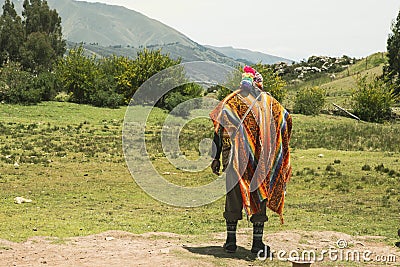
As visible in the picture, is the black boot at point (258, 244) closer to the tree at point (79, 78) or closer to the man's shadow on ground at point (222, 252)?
the man's shadow on ground at point (222, 252)

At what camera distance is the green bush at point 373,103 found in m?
36.3

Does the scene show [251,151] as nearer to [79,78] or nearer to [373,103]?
[79,78]

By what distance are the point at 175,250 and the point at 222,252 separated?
1.91 feet

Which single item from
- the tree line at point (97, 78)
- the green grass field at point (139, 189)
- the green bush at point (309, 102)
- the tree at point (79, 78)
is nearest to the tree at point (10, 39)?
the tree line at point (97, 78)

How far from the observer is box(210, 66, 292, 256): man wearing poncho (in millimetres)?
6879

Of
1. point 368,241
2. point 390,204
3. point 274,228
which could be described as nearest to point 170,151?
point 390,204

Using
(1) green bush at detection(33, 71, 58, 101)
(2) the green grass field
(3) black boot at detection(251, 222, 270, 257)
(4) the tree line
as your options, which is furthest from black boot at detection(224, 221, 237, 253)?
(1) green bush at detection(33, 71, 58, 101)

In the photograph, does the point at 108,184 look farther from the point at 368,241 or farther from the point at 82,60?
the point at 82,60

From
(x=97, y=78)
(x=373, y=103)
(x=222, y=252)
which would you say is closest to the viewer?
A: (x=222, y=252)

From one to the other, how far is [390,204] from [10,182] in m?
8.02

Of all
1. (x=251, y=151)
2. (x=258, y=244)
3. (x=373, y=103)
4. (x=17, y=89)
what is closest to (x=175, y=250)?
(x=258, y=244)

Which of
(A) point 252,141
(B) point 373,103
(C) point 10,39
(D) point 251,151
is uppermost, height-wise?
(C) point 10,39

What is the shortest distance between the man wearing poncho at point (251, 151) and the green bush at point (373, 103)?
3092 centimetres

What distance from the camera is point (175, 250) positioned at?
6.91m
